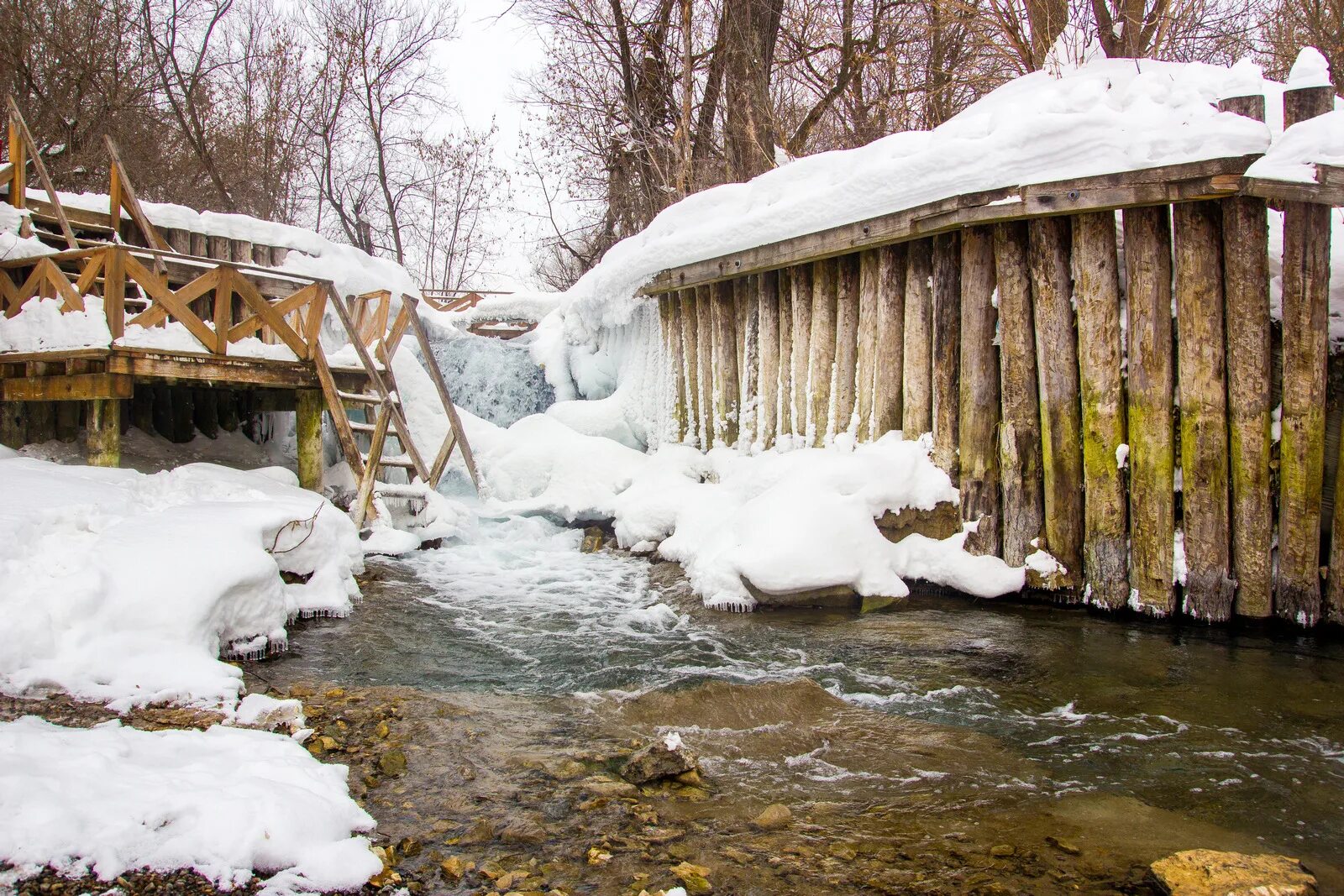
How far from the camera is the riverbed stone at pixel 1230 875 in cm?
248

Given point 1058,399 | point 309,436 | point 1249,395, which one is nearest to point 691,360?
point 309,436

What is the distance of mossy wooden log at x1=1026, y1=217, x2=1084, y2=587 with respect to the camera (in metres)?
5.54

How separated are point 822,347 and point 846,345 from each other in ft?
0.96

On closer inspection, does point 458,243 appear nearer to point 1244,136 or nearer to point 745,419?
point 745,419

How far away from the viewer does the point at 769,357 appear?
8.05m

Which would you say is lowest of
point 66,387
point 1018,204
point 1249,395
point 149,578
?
point 149,578

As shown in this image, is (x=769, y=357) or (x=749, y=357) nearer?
(x=769, y=357)

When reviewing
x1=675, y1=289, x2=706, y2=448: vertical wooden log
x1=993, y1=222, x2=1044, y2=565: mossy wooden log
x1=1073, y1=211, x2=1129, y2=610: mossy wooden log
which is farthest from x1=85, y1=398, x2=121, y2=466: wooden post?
x1=1073, y1=211, x2=1129, y2=610: mossy wooden log

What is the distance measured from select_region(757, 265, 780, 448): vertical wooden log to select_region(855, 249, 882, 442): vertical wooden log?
3.83 feet

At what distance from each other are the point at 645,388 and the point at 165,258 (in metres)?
5.14

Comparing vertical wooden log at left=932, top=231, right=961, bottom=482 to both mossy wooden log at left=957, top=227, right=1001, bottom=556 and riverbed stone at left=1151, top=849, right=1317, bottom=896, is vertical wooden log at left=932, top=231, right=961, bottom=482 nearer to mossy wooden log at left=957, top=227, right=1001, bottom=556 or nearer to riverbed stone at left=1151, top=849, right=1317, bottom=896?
mossy wooden log at left=957, top=227, right=1001, bottom=556

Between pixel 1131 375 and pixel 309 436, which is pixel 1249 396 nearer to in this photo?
pixel 1131 375

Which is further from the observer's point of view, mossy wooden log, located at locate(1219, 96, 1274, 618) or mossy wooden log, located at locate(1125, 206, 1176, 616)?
mossy wooden log, located at locate(1125, 206, 1176, 616)

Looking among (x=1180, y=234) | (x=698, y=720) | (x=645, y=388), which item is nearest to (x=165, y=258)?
(x=645, y=388)
